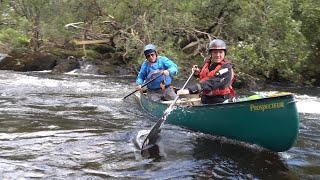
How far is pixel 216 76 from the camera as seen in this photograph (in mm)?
6852

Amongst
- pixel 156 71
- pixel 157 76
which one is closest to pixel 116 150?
pixel 157 76

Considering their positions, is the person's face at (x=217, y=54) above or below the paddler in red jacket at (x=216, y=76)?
above

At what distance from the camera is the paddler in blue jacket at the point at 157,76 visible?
930cm

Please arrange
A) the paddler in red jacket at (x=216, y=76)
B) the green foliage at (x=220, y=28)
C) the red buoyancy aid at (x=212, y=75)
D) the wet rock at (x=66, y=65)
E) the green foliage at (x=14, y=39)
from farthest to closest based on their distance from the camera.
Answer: the green foliage at (x=14, y=39)
the wet rock at (x=66, y=65)
the green foliage at (x=220, y=28)
the red buoyancy aid at (x=212, y=75)
the paddler in red jacket at (x=216, y=76)

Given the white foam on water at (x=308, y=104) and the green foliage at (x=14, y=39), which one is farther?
the green foliage at (x=14, y=39)

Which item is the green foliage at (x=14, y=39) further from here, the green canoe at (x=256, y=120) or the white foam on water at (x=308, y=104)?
the green canoe at (x=256, y=120)

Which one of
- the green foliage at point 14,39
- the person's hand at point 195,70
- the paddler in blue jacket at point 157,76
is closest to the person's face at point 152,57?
the paddler in blue jacket at point 157,76

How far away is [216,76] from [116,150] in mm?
1909

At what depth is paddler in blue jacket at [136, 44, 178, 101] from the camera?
30.5ft

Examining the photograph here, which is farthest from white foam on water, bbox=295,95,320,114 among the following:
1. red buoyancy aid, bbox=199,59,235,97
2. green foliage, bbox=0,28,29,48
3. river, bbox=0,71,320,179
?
green foliage, bbox=0,28,29,48

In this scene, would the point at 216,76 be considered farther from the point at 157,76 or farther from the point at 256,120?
the point at 157,76

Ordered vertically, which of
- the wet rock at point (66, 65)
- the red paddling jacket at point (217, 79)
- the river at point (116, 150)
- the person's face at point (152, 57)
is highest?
the wet rock at point (66, 65)

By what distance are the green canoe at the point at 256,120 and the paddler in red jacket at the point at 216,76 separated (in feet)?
1.12

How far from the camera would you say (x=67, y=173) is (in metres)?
5.50
